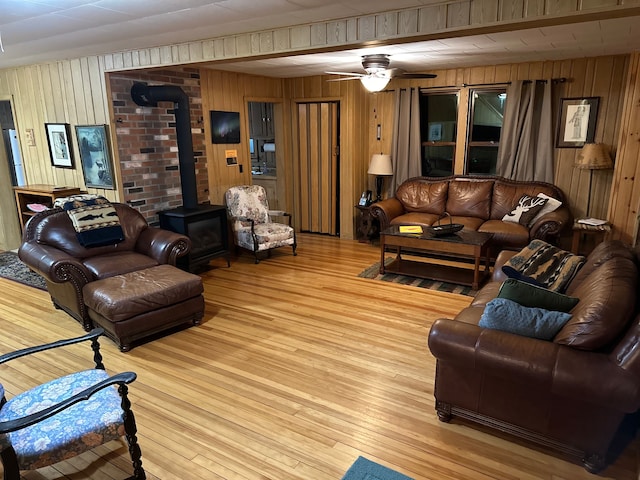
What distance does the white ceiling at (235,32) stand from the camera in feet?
8.53

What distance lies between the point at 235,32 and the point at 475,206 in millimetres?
3888

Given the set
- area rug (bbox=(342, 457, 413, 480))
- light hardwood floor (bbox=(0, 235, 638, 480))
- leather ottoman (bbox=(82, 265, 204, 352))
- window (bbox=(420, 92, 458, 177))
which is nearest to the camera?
area rug (bbox=(342, 457, 413, 480))

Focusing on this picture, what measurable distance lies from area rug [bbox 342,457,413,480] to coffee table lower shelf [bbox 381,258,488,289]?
9.36 ft

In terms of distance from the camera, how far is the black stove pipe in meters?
4.76

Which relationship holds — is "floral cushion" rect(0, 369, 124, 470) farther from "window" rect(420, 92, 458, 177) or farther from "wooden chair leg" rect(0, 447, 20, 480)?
"window" rect(420, 92, 458, 177)

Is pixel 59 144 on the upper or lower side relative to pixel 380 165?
upper

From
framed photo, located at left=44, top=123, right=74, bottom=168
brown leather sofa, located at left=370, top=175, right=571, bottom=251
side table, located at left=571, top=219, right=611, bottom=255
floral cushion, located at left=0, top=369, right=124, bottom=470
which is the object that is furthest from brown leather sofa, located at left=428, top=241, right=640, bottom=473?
framed photo, located at left=44, top=123, right=74, bottom=168

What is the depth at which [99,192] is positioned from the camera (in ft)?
16.3

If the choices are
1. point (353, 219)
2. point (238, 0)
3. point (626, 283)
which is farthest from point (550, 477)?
point (353, 219)

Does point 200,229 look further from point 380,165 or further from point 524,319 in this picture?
point 524,319

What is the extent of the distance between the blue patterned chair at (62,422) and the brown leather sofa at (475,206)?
427 cm

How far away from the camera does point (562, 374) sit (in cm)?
206

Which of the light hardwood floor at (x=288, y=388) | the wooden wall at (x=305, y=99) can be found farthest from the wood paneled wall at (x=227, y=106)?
the light hardwood floor at (x=288, y=388)

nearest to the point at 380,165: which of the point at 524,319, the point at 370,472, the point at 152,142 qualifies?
the point at 152,142
